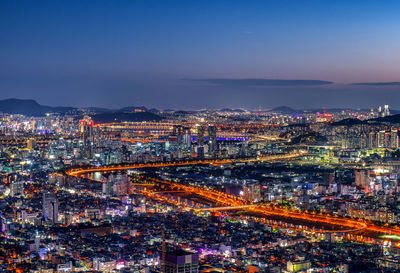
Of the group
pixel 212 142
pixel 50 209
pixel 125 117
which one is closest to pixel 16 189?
pixel 50 209

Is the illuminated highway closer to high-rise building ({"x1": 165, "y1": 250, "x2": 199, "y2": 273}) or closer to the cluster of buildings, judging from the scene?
the cluster of buildings

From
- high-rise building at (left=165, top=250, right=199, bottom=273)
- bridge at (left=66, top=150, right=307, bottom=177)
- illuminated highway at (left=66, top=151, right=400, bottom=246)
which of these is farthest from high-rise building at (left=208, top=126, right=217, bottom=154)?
high-rise building at (left=165, top=250, right=199, bottom=273)

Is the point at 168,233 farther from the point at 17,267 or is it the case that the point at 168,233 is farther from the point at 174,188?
the point at 174,188

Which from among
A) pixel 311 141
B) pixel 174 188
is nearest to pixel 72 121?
pixel 311 141

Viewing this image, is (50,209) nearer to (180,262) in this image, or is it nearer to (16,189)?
(16,189)

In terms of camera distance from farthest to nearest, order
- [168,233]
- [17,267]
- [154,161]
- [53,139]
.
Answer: [53,139] → [154,161] → [168,233] → [17,267]
